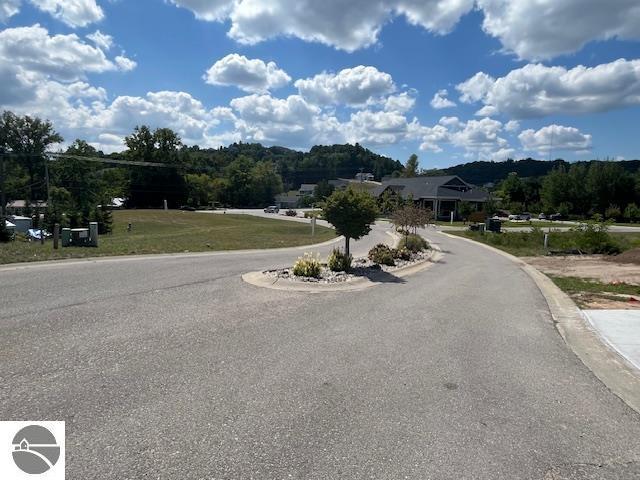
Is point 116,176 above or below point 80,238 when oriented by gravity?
above

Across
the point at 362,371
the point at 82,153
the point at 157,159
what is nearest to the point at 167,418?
the point at 362,371

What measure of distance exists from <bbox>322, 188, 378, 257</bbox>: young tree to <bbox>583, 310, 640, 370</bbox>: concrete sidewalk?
21.4 ft

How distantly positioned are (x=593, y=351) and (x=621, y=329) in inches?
71.4

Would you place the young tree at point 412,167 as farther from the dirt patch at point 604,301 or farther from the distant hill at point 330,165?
the dirt patch at point 604,301

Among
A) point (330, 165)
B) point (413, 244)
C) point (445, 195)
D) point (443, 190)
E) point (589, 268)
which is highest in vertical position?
point (330, 165)

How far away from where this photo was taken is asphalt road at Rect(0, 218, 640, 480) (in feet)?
12.1

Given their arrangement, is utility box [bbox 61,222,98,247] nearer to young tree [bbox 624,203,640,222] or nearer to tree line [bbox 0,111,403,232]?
tree line [bbox 0,111,403,232]

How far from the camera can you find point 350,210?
1363 cm

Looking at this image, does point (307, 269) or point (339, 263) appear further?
point (339, 263)

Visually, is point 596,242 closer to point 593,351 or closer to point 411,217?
point 411,217

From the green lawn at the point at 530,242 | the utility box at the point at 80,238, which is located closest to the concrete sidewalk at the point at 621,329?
the green lawn at the point at 530,242

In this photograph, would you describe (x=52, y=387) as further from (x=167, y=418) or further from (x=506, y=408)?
(x=506, y=408)

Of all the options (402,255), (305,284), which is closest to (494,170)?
(402,255)

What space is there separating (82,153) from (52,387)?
2458 inches
